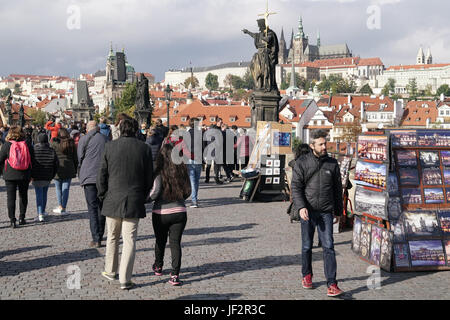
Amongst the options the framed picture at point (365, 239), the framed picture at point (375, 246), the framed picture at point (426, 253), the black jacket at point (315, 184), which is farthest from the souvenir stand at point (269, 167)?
the black jacket at point (315, 184)

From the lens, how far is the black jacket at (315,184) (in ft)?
19.1

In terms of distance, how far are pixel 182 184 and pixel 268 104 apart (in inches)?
410

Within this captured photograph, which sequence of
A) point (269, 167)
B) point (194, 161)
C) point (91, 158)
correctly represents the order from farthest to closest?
1. point (269, 167)
2. point (194, 161)
3. point (91, 158)

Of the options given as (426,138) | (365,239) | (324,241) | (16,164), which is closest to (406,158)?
(426,138)

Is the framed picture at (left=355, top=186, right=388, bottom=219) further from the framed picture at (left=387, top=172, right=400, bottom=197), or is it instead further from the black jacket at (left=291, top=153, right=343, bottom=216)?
the black jacket at (left=291, top=153, right=343, bottom=216)

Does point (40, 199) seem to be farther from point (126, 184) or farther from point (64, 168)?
point (126, 184)

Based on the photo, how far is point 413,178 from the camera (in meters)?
7.12

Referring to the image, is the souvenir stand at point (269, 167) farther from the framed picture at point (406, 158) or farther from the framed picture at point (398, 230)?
the framed picture at point (398, 230)

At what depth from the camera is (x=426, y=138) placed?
7.19m

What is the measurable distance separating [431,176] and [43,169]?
22.4ft
